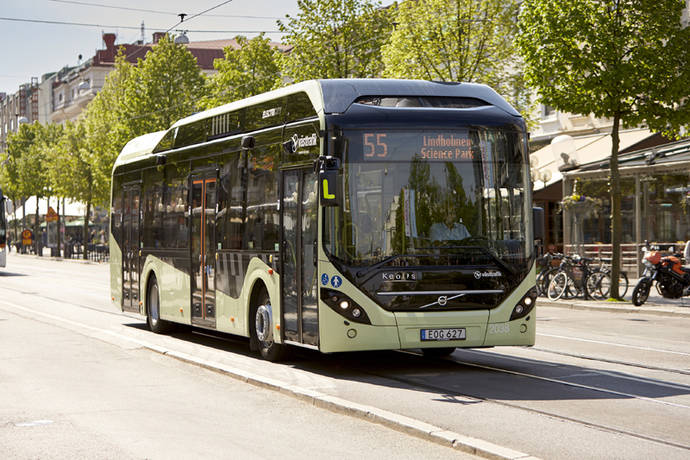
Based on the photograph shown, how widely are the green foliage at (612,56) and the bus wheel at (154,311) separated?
10.5 meters

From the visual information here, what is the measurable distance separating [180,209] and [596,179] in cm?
1925

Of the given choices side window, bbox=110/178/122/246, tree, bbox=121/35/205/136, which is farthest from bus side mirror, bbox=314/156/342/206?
tree, bbox=121/35/205/136

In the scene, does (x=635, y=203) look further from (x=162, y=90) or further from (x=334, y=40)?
(x=162, y=90)

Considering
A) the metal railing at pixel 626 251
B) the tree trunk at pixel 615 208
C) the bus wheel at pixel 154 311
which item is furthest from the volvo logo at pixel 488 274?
the metal railing at pixel 626 251

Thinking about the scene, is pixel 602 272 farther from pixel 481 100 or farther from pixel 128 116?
pixel 128 116

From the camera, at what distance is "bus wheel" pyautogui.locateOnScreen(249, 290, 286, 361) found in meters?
12.6

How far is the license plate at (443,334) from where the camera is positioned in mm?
11078

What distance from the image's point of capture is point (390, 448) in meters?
7.39

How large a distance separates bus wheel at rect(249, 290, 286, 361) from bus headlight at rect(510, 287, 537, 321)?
2845 millimetres

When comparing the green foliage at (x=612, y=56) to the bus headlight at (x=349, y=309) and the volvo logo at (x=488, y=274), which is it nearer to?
the volvo logo at (x=488, y=274)

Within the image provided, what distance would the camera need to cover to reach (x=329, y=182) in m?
10.7

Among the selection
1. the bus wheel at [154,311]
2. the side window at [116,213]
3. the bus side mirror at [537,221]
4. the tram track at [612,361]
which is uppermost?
the side window at [116,213]

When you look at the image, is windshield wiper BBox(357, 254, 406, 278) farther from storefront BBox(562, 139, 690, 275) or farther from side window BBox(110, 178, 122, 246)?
storefront BBox(562, 139, 690, 275)

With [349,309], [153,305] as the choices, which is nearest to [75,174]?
[153,305]
